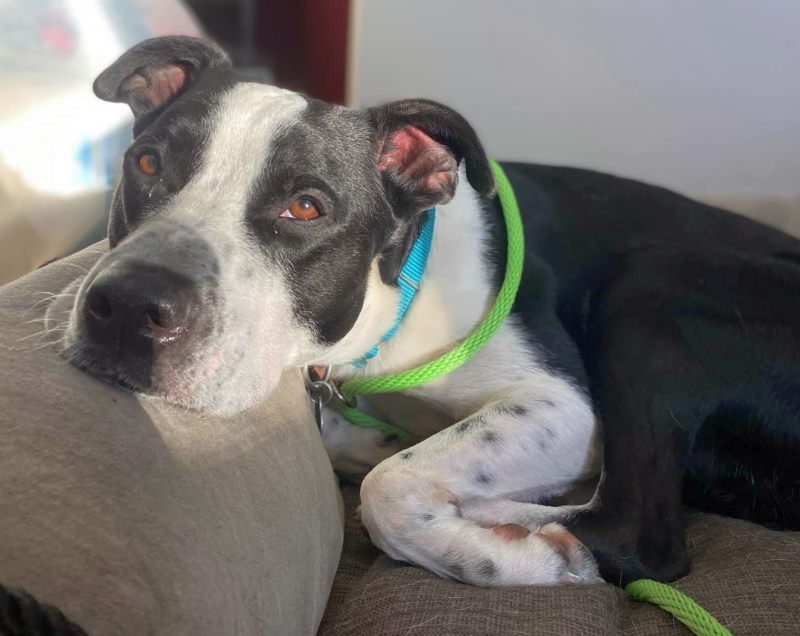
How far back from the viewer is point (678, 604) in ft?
5.16

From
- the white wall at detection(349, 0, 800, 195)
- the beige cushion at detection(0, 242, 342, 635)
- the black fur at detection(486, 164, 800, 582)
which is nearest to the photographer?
the beige cushion at detection(0, 242, 342, 635)

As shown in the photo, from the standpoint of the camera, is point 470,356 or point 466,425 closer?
point 466,425

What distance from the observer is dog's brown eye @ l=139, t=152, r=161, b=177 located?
5.55 ft

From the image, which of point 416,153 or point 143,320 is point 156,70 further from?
point 143,320

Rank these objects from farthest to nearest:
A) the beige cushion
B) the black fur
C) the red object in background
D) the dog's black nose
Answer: the red object in background, the black fur, the dog's black nose, the beige cushion

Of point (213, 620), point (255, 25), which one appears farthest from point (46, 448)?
point (255, 25)

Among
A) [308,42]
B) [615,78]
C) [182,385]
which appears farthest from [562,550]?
[308,42]

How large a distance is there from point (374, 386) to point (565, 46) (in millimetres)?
2486

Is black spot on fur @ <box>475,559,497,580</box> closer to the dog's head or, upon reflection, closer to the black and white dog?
the black and white dog

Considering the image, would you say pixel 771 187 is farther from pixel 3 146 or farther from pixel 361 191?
pixel 3 146

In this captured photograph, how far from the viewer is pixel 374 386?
204cm

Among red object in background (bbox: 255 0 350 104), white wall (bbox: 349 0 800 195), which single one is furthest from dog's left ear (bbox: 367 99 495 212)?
red object in background (bbox: 255 0 350 104)

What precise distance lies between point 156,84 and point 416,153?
661mm

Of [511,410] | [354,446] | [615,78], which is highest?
[615,78]
